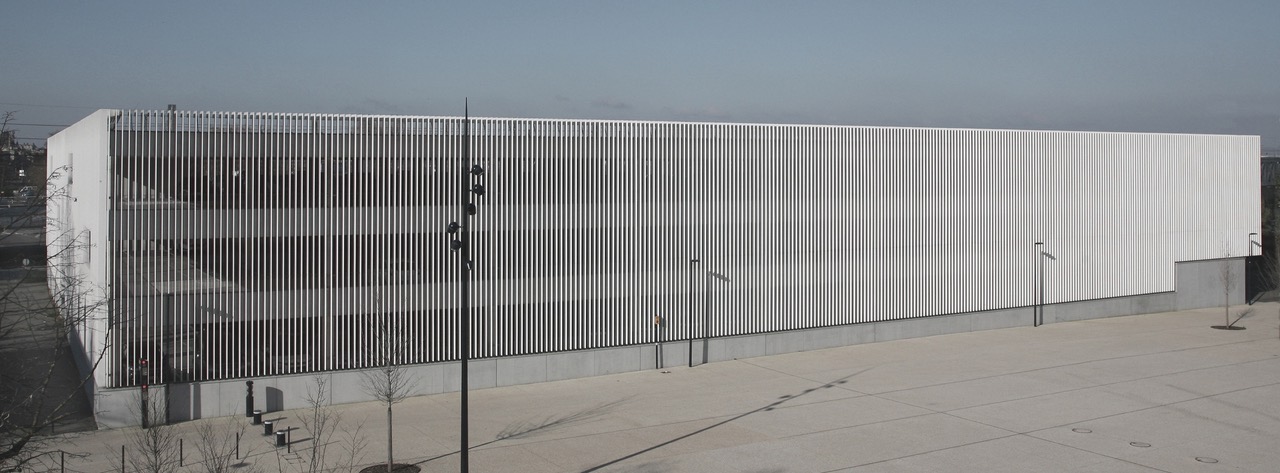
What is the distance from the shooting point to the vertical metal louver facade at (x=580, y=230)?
30828 mm

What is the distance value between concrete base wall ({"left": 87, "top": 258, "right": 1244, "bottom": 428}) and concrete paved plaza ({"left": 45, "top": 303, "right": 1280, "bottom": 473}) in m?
0.58

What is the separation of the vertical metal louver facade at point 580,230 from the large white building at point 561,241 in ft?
0.28

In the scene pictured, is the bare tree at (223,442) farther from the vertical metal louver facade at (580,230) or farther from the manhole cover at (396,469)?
the manhole cover at (396,469)

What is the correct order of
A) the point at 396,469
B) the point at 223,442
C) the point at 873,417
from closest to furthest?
the point at 396,469 → the point at 223,442 → the point at 873,417

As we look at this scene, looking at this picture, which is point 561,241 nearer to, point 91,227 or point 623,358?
point 623,358

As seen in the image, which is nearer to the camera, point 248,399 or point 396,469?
point 396,469

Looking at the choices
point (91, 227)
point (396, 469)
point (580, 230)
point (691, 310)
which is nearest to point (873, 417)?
point (691, 310)

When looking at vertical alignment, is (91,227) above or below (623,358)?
above

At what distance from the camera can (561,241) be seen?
3691cm

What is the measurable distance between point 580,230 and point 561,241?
0.90m

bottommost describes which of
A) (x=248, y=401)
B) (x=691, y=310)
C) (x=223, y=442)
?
(x=223, y=442)

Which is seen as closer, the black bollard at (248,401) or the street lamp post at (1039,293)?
the black bollard at (248,401)

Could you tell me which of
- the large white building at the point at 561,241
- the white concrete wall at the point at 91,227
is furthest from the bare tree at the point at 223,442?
the white concrete wall at the point at 91,227

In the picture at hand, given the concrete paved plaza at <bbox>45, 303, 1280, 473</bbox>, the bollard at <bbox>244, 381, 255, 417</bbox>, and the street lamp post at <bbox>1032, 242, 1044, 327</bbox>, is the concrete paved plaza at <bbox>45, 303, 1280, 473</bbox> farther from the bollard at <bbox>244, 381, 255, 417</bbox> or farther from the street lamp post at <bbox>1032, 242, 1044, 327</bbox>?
the street lamp post at <bbox>1032, 242, 1044, 327</bbox>
